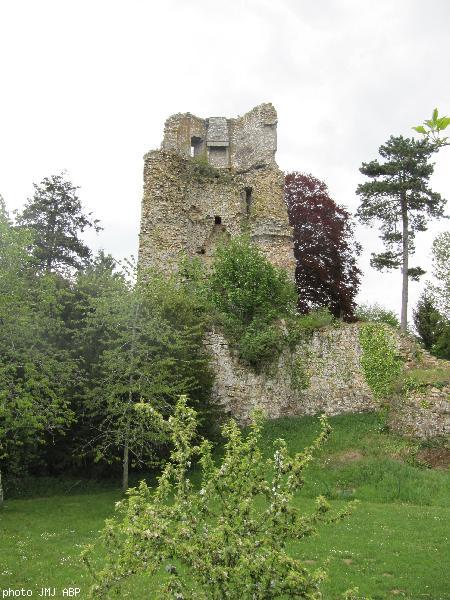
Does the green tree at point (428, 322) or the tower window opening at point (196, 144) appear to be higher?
the tower window opening at point (196, 144)

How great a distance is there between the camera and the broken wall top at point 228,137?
112 ft

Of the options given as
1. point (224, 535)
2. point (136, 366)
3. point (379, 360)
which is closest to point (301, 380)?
point (379, 360)

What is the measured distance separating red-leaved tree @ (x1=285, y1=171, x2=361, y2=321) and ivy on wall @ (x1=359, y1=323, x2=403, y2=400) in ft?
34.4

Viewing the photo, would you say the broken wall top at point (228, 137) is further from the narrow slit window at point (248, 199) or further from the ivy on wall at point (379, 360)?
the ivy on wall at point (379, 360)

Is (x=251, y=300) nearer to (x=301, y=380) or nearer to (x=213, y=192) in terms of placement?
(x=301, y=380)

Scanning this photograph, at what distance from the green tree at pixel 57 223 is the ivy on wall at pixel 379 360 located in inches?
743

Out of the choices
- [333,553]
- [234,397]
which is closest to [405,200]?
[234,397]

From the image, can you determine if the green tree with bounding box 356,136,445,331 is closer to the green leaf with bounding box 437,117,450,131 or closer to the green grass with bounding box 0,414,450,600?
the green grass with bounding box 0,414,450,600

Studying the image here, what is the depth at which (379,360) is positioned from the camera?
73.0ft

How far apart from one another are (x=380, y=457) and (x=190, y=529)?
14.3m

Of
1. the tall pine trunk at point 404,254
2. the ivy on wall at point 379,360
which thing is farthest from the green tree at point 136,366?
the tall pine trunk at point 404,254

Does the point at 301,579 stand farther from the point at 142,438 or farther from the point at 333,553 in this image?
the point at 142,438

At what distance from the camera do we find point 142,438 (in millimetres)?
17203

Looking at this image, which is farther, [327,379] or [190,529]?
[327,379]
